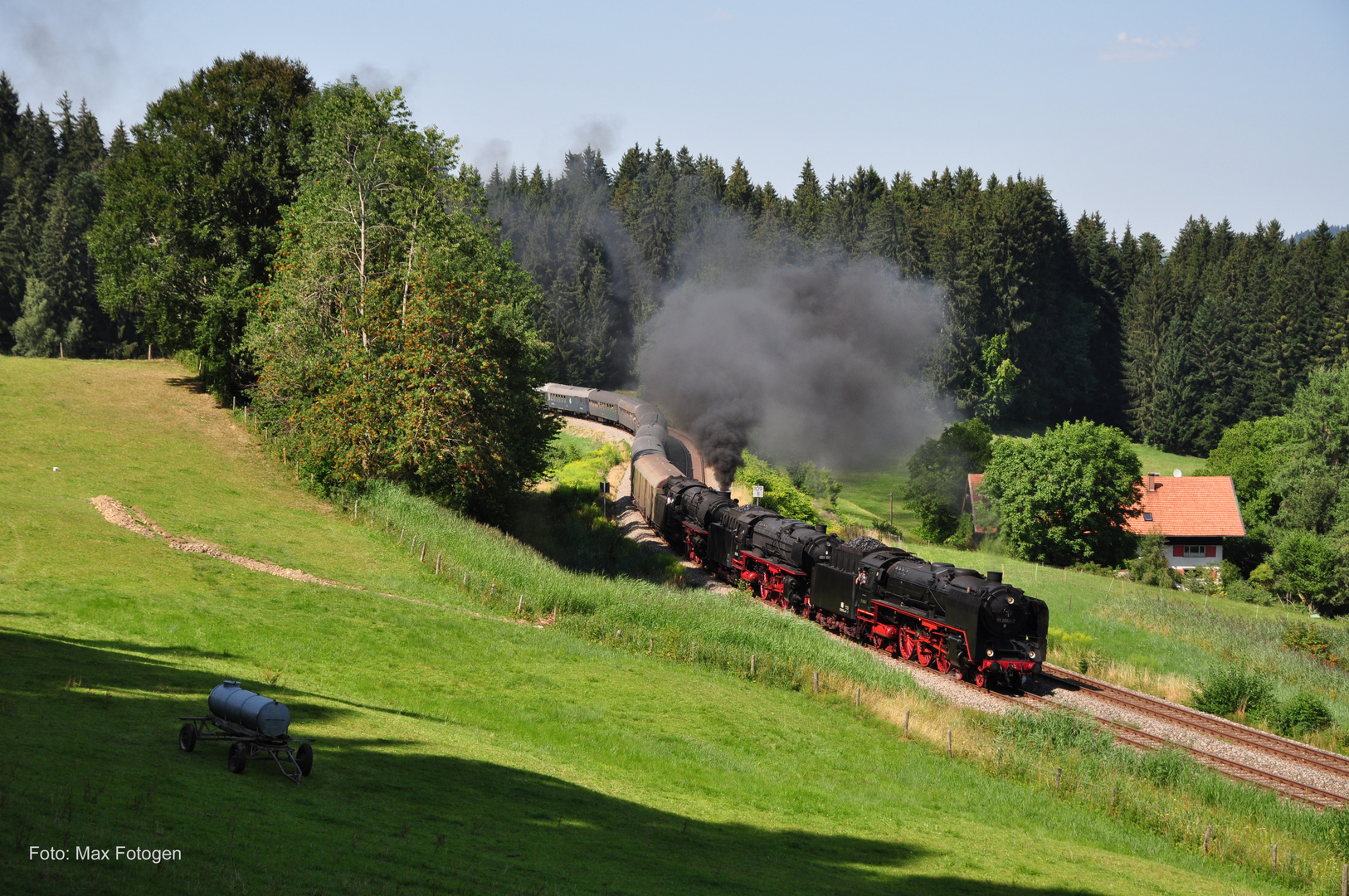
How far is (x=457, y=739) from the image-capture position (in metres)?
20.7

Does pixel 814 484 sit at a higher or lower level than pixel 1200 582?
higher

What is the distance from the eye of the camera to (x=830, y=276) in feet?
367

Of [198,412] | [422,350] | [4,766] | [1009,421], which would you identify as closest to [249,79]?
[198,412]

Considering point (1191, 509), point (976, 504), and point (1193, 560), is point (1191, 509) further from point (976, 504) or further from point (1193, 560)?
point (976, 504)

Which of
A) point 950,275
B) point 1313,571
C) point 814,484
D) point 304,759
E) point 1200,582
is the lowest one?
point 304,759

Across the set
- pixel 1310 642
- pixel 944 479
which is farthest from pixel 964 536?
pixel 1310 642

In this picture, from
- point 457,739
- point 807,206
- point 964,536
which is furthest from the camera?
point 807,206

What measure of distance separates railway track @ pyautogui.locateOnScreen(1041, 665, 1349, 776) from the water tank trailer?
86.1 ft

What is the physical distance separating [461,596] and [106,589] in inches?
463

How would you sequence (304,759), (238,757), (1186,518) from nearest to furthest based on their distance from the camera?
(238,757)
(304,759)
(1186,518)

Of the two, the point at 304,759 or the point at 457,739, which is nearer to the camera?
the point at 304,759

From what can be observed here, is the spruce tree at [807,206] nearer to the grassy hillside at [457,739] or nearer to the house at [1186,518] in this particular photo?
the house at [1186,518]

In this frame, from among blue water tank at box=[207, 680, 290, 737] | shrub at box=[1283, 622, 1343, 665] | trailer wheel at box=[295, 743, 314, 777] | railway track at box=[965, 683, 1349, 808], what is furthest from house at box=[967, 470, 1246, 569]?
blue water tank at box=[207, 680, 290, 737]

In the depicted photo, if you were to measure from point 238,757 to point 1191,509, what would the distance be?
80.4 m
